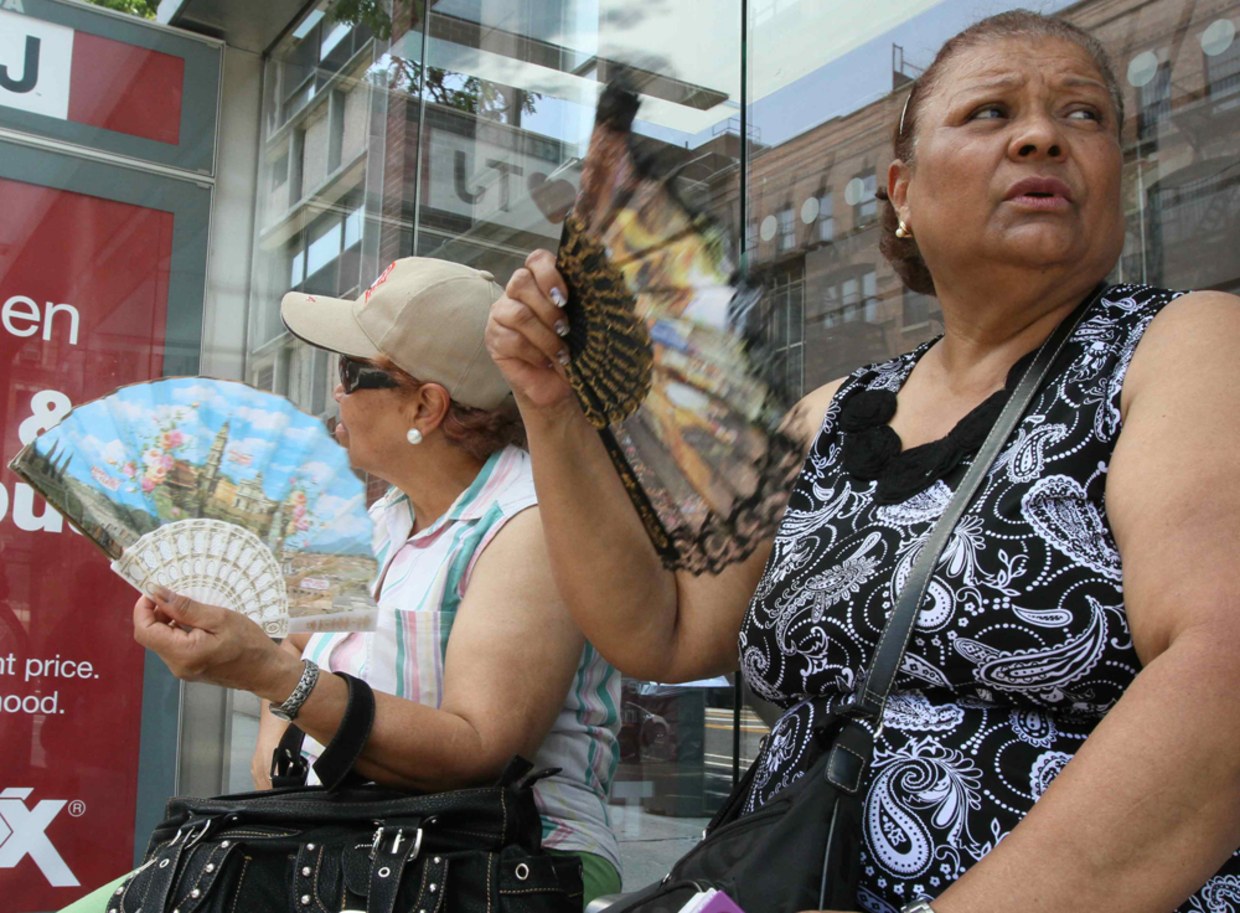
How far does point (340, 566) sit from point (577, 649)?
19.4 inches

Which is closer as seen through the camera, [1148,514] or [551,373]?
[1148,514]

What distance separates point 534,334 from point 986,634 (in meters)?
0.67

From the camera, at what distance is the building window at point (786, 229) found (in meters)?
3.08

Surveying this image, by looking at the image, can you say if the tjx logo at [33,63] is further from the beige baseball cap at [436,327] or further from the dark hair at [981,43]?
the dark hair at [981,43]

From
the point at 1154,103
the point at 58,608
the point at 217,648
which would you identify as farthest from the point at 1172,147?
the point at 58,608

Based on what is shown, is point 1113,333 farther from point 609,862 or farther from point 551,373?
point 609,862

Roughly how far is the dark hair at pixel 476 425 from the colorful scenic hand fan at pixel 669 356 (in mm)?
866

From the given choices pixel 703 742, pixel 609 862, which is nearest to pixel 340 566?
pixel 609 862

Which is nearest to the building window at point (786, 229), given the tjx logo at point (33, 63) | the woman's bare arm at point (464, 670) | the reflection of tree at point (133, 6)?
the woman's bare arm at point (464, 670)

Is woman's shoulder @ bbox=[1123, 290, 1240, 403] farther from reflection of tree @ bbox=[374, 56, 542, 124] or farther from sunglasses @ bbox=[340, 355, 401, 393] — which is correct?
reflection of tree @ bbox=[374, 56, 542, 124]

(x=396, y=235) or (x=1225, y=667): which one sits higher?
(x=396, y=235)

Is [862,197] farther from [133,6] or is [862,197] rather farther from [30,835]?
[133,6]

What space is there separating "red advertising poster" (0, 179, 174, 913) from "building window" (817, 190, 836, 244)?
2970 millimetres

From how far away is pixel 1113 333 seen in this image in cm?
149
